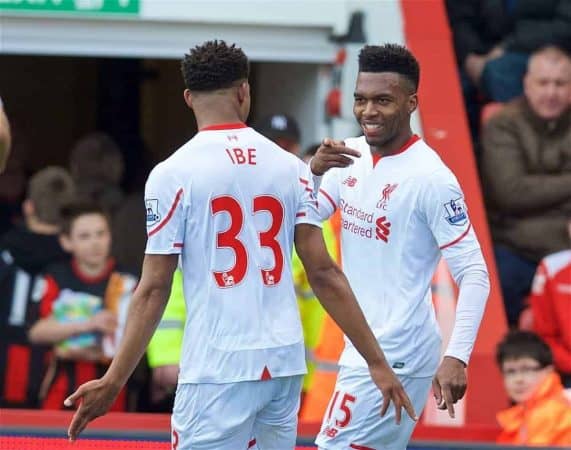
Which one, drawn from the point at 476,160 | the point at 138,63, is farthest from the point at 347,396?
the point at 138,63

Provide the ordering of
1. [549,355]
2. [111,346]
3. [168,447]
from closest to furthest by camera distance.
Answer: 1. [168,447]
2. [549,355]
3. [111,346]

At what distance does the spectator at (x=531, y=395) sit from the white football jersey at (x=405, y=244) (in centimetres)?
176

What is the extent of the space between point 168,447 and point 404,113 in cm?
198

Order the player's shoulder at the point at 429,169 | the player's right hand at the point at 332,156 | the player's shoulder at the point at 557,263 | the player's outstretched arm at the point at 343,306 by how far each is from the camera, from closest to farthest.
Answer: the player's outstretched arm at the point at 343,306 < the player's right hand at the point at 332,156 < the player's shoulder at the point at 429,169 < the player's shoulder at the point at 557,263

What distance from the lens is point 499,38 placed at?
421 inches

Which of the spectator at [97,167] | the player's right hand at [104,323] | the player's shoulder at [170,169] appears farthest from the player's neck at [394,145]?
the spectator at [97,167]

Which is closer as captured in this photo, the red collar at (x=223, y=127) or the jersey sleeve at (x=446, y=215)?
the red collar at (x=223, y=127)

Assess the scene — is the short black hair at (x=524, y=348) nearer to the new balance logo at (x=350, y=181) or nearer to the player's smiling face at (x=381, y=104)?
the new balance logo at (x=350, y=181)

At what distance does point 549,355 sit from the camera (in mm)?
7793

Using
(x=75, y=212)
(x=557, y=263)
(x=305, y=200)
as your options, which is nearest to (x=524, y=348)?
(x=557, y=263)

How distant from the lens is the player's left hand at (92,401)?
195 inches

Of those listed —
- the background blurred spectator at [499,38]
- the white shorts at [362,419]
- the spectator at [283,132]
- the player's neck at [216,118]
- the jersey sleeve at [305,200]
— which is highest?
the background blurred spectator at [499,38]

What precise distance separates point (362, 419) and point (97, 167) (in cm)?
425

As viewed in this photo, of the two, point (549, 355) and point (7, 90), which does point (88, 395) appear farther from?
point (7, 90)
